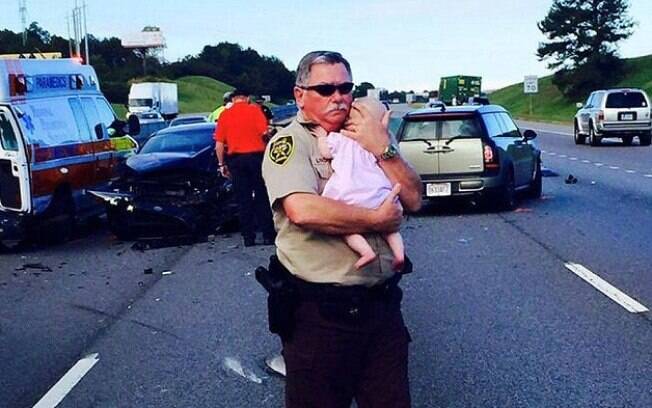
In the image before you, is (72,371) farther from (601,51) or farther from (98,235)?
(601,51)

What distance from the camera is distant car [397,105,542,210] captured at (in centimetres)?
1661

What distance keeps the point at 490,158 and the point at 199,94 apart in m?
102

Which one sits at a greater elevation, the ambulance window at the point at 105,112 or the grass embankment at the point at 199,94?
the ambulance window at the point at 105,112

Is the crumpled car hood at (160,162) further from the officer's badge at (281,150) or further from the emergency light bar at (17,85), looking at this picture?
the officer's badge at (281,150)

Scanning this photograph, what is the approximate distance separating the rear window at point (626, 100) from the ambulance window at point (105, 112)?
23957 millimetres

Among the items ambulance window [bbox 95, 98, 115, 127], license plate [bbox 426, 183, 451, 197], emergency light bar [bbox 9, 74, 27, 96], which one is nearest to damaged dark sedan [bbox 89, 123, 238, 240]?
emergency light bar [bbox 9, 74, 27, 96]

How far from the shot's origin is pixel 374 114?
3842 millimetres

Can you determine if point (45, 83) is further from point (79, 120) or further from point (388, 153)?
point (388, 153)

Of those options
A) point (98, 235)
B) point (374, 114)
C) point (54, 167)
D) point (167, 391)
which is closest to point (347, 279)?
point (374, 114)

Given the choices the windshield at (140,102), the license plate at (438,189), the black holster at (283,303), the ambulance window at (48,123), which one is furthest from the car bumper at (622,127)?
the black holster at (283,303)

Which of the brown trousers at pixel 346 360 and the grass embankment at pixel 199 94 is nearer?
the brown trousers at pixel 346 360

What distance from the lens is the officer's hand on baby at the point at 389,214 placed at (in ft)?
12.2

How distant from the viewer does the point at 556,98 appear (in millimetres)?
103875

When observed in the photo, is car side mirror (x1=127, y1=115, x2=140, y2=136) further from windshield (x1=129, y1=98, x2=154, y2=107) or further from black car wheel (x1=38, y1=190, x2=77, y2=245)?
windshield (x1=129, y1=98, x2=154, y2=107)
